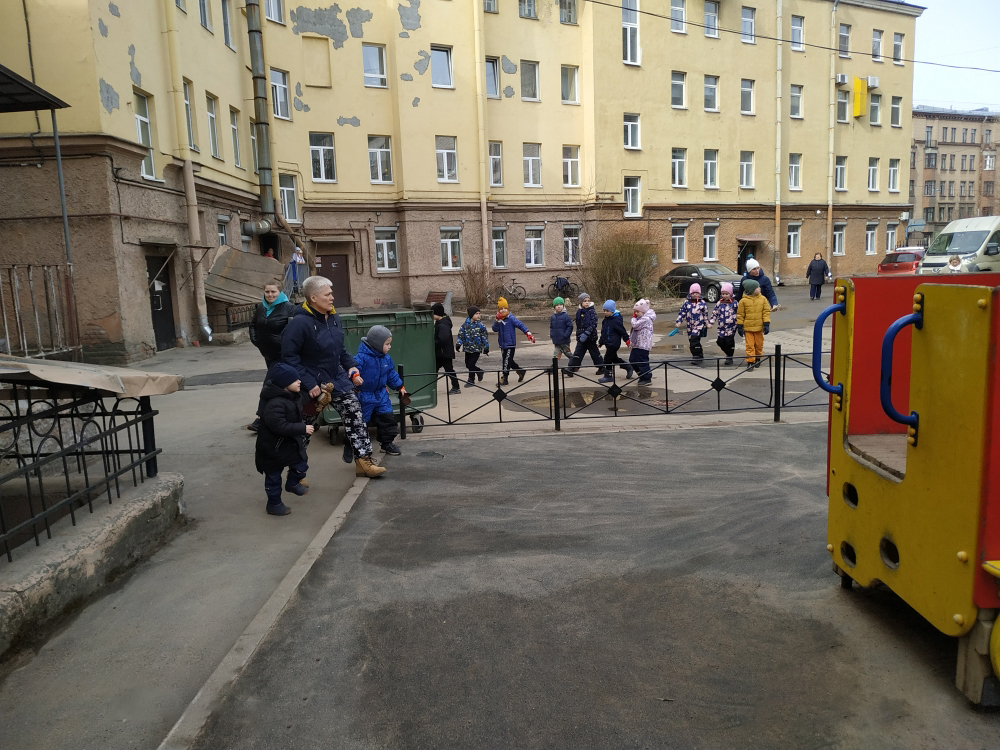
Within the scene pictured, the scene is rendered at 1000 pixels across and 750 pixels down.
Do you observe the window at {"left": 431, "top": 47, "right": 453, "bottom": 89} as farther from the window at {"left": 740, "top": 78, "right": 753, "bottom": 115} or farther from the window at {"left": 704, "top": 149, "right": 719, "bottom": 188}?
the window at {"left": 740, "top": 78, "right": 753, "bottom": 115}

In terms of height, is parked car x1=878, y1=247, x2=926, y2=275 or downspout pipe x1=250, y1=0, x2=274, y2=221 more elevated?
downspout pipe x1=250, y1=0, x2=274, y2=221

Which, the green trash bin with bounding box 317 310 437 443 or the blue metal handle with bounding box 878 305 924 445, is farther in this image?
the green trash bin with bounding box 317 310 437 443

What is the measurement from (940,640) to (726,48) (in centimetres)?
3297

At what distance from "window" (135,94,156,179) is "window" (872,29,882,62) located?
110 ft

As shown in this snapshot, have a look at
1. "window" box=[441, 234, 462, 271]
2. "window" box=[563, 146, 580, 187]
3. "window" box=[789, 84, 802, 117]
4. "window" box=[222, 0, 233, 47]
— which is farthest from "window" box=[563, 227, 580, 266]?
"window" box=[222, 0, 233, 47]

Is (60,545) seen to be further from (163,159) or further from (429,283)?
(429,283)

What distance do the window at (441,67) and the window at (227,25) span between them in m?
7.65

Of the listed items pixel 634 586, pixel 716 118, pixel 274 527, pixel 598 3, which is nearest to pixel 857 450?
pixel 634 586

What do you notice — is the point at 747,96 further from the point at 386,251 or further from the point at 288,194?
the point at 288,194

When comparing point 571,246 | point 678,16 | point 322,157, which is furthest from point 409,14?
point 678,16

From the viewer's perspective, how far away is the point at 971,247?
24.7 m

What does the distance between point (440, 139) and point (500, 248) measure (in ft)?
15.7

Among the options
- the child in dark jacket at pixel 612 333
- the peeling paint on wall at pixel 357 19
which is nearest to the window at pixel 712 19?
the peeling paint on wall at pixel 357 19

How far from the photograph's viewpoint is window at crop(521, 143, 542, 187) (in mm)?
29281
